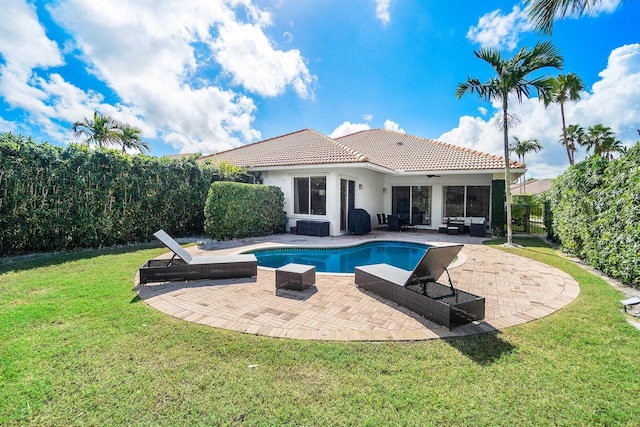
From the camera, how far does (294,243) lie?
516 inches

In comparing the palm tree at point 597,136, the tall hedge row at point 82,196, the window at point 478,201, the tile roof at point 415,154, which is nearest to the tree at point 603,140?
the palm tree at point 597,136

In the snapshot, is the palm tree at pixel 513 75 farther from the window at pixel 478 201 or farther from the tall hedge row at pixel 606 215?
the window at pixel 478 201

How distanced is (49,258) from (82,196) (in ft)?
8.04

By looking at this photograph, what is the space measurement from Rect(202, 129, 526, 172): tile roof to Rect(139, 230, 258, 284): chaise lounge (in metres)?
8.66

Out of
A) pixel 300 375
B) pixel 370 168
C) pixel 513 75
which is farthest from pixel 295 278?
pixel 513 75

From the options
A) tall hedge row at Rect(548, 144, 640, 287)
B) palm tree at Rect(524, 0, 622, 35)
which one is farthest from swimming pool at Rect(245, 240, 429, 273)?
palm tree at Rect(524, 0, 622, 35)

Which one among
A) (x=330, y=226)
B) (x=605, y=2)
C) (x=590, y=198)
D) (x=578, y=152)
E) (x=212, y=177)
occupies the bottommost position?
(x=330, y=226)

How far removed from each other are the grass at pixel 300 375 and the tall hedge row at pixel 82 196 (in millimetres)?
6312

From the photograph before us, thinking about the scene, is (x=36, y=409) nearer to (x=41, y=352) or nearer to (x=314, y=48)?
(x=41, y=352)

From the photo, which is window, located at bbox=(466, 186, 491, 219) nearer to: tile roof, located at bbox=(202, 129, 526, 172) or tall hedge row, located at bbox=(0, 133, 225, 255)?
tile roof, located at bbox=(202, 129, 526, 172)

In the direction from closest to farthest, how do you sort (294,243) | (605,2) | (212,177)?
1. (605,2)
2. (294,243)
3. (212,177)

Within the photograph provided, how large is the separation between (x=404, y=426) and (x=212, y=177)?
14.7m

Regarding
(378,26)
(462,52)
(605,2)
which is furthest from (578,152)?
(605,2)

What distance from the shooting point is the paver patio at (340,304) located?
176 inches
